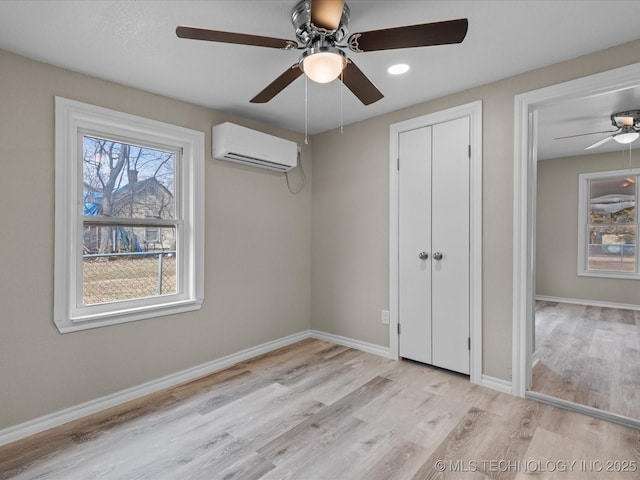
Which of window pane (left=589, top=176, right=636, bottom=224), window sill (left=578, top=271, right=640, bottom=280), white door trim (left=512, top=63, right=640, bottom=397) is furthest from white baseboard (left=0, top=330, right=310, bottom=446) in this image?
window pane (left=589, top=176, right=636, bottom=224)

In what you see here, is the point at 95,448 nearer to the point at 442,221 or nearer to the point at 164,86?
the point at 164,86

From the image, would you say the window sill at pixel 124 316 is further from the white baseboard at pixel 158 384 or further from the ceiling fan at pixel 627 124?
the ceiling fan at pixel 627 124

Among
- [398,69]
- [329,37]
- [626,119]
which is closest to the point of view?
[329,37]

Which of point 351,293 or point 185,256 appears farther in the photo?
point 351,293

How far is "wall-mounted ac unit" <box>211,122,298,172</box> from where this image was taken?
10.0ft

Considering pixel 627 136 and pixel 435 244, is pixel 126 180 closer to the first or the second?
pixel 435 244

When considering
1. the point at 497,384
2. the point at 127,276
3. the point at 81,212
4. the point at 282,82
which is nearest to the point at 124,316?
the point at 127,276

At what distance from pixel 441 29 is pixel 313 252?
292cm

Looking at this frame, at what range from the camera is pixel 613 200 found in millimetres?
5609

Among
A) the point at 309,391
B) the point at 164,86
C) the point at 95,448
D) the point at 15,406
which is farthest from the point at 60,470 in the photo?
the point at 164,86

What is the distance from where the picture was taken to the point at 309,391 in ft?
8.88

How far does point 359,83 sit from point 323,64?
1.38 ft

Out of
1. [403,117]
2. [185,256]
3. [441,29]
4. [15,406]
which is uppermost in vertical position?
[403,117]

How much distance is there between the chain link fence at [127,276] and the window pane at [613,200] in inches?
257
